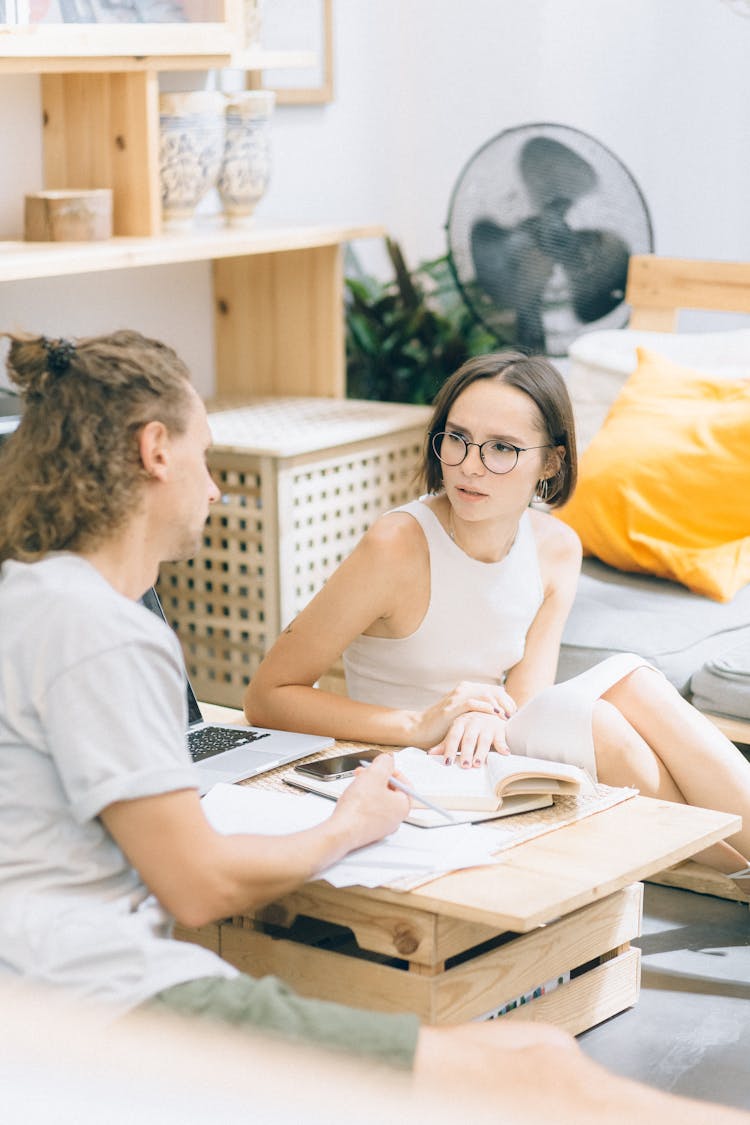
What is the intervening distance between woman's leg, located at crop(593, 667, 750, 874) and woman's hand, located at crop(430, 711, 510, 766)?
219 mm

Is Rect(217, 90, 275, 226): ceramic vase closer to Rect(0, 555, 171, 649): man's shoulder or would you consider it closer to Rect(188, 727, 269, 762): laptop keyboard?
Rect(188, 727, 269, 762): laptop keyboard

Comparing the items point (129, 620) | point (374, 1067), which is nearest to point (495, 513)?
point (129, 620)

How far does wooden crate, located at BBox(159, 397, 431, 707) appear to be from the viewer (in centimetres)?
327

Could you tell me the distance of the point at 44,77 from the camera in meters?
3.28

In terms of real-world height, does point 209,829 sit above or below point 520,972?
above

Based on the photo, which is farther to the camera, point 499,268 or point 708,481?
point 499,268

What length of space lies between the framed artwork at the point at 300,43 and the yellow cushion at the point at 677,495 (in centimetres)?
135

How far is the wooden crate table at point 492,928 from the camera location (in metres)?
1.64

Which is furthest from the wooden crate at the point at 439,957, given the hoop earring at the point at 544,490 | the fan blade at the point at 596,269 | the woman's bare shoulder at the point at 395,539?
the fan blade at the point at 596,269

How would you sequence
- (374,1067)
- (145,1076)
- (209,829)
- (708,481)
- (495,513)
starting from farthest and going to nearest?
(708,481), (495,513), (209,829), (374,1067), (145,1076)

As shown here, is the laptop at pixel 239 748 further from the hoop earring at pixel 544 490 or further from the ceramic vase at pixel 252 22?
the ceramic vase at pixel 252 22

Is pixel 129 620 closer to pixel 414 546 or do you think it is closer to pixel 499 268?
pixel 414 546

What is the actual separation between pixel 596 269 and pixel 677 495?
0.96 m

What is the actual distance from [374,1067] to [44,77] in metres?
2.52
